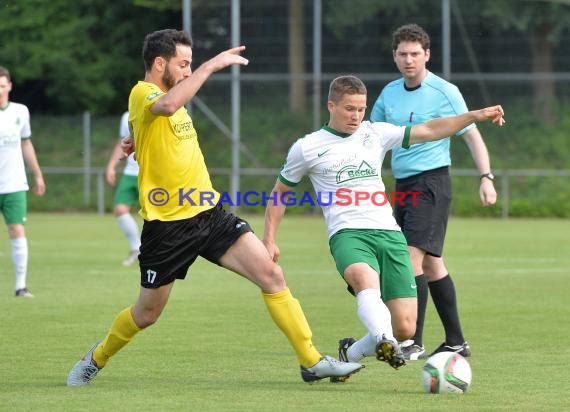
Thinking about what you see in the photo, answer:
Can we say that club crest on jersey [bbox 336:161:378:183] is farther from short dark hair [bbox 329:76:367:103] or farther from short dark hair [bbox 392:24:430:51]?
short dark hair [bbox 392:24:430:51]

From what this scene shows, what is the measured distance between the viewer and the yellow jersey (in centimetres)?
758

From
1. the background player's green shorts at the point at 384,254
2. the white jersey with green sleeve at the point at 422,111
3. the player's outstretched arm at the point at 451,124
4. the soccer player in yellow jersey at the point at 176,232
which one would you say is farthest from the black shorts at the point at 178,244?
the white jersey with green sleeve at the point at 422,111

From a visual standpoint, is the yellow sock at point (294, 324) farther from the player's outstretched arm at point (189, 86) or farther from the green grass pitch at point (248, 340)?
the player's outstretched arm at point (189, 86)

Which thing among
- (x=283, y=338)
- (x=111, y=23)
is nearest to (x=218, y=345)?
(x=283, y=338)

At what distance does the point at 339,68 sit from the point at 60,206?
7451 millimetres

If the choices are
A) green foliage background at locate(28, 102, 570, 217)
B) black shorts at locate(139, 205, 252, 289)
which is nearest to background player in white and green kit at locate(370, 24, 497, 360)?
black shorts at locate(139, 205, 252, 289)

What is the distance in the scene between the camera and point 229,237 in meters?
7.61

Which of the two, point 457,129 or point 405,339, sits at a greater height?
point 457,129

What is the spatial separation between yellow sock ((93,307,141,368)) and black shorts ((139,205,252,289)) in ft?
0.80

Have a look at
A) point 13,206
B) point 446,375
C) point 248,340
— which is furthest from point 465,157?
point 446,375

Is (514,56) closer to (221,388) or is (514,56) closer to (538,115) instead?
(538,115)

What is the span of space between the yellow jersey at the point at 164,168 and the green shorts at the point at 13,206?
559cm

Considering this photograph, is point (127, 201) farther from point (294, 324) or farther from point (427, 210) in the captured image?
point (294, 324)

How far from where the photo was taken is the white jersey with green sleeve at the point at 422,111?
9.20 m
